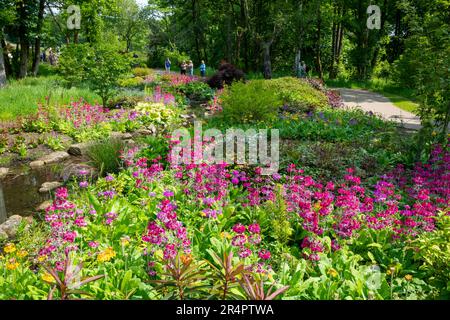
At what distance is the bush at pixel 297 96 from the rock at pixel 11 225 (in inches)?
339

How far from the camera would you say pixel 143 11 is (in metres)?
50.4

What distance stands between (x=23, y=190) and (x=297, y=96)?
9.27m

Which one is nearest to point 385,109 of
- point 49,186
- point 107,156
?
point 107,156

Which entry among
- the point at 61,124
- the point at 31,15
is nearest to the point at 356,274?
the point at 61,124

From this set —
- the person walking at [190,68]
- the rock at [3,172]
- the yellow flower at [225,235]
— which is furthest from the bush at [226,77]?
the yellow flower at [225,235]

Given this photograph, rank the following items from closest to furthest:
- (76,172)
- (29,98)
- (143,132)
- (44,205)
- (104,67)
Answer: (44,205)
(76,172)
(143,132)
(29,98)
(104,67)

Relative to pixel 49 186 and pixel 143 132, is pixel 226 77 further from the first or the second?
pixel 49 186

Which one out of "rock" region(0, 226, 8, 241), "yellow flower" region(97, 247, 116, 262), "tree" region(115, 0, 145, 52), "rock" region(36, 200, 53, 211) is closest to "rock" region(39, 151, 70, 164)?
"rock" region(36, 200, 53, 211)

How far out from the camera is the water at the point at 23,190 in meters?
Result: 5.91

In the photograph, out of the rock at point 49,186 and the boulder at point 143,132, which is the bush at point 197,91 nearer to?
the boulder at point 143,132

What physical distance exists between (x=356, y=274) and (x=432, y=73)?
496cm

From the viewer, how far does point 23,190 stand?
6.79 metres

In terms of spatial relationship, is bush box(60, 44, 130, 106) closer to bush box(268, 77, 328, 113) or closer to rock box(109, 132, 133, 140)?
rock box(109, 132, 133, 140)

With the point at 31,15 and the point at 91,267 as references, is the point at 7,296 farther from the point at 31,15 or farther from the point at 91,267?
the point at 31,15
